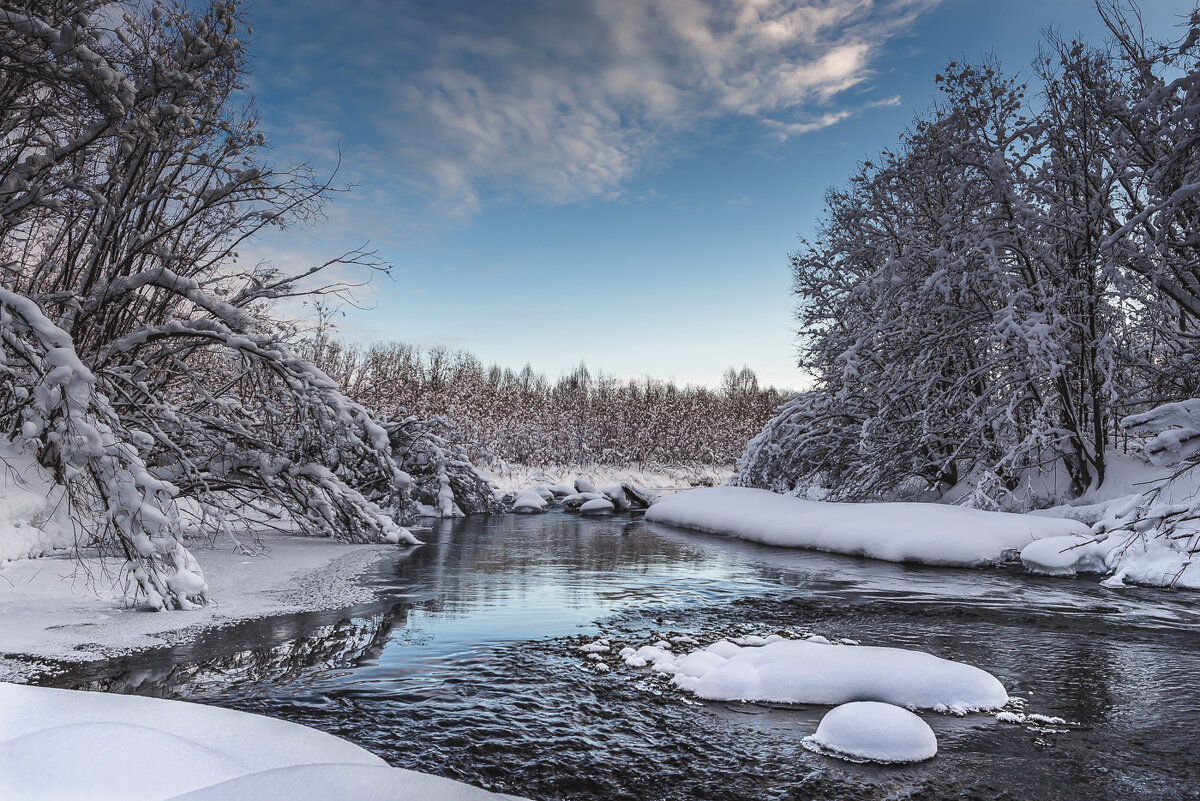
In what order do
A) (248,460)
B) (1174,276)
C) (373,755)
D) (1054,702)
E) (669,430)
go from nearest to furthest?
(373,755), (1054,702), (248,460), (1174,276), (669,430)

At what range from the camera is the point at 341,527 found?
10.6m

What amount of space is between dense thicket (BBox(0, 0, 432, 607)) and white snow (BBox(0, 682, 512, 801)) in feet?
9.36

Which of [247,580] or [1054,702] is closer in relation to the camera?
[1054,702]

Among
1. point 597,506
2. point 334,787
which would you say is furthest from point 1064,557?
point 597,506

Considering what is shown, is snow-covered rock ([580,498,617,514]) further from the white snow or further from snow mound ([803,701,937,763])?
the white snow

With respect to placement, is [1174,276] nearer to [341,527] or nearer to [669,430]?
[341,527]

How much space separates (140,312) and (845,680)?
11.2 m

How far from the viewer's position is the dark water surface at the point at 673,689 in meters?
3.52

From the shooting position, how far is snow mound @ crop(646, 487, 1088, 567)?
36.1 feet

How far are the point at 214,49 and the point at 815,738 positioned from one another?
26.9 feet

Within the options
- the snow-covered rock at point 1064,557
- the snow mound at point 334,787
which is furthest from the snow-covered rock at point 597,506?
the snow mound at point 334,787

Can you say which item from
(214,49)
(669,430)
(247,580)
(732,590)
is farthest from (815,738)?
(669,430)

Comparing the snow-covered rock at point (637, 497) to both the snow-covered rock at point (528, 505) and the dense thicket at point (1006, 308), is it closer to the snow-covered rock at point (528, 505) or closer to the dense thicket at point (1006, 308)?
the snow-covered rock at point (528, 505)

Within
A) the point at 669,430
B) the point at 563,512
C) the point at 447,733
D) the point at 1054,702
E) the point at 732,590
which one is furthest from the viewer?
the point at 669,430
